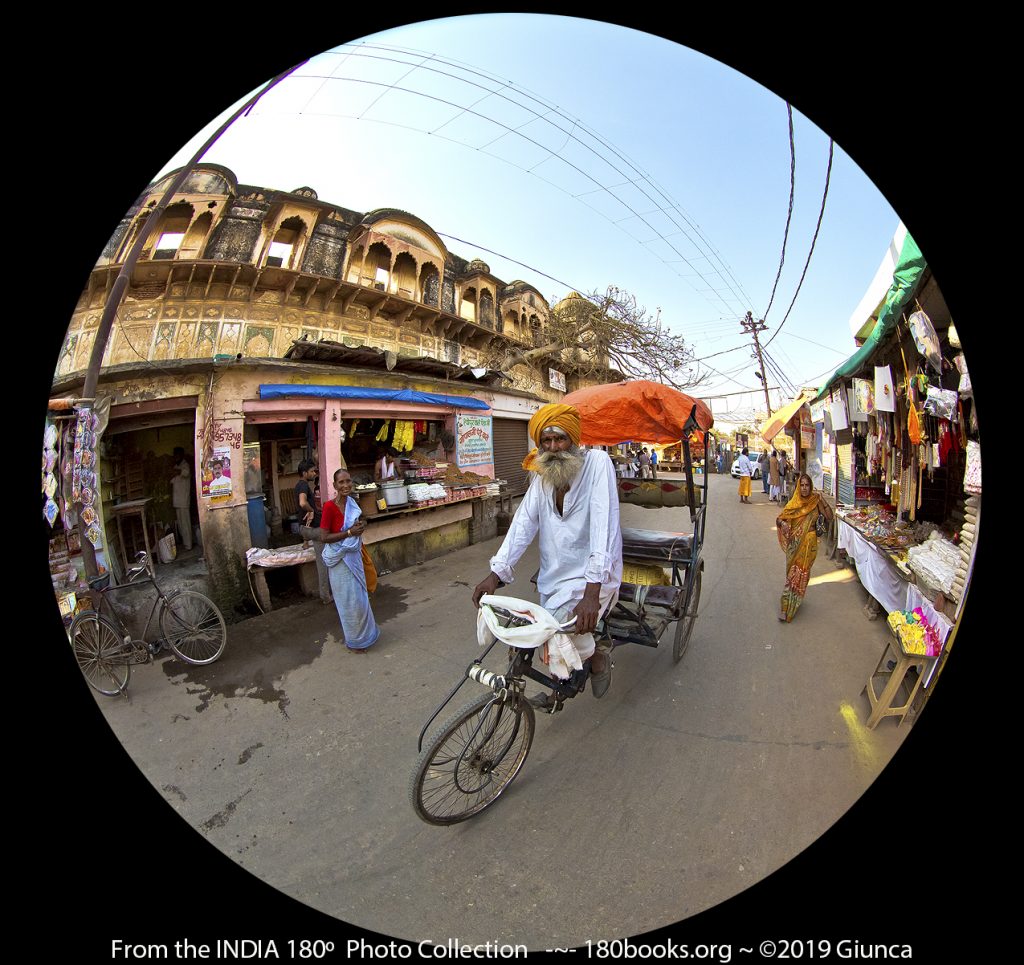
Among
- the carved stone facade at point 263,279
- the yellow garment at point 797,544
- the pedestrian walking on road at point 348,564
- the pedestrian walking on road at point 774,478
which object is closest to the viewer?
the carved stone facade at point 263,279

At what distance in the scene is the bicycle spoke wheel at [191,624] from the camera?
1.43m

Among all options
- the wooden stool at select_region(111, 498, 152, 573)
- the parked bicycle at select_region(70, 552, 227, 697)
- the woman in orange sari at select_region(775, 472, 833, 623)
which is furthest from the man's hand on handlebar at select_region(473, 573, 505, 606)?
the woman in orange sari at select_region(775, 472, 833, 623)

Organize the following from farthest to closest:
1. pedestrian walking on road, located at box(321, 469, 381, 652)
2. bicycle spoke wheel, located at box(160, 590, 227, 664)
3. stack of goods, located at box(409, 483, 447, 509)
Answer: stack of goods, located at box(409, 483, 447, 509)
pedestrian walking on road, located at box(321, 469, 381, 652)
bicycle spoke wheel, located at box(160, 590, 227, 664)

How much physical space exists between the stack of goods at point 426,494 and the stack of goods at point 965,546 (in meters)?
2.11

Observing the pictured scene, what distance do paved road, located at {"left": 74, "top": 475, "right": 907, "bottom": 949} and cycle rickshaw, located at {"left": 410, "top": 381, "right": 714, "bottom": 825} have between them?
0.41 feet

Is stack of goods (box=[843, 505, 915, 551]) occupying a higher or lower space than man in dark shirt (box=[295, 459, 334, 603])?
lower

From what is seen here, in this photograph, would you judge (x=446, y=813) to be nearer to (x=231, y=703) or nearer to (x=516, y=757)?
(x=516, y=757)

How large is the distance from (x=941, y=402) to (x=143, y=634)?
12.3 feet

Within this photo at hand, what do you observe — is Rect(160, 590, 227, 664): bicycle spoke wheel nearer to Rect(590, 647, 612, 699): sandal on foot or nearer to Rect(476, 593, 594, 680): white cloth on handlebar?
Rect(476, 593, 594, 680): white cloth on handlebar

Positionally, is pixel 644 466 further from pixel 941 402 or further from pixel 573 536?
pixel 573 536

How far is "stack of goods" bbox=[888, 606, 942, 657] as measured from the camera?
131 cm

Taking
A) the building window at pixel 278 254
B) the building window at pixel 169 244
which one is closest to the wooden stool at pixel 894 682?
the building window at pixel 278 254

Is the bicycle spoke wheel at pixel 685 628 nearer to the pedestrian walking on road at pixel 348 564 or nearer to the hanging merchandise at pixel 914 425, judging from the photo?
the hanging merchandise at pixel 914 425

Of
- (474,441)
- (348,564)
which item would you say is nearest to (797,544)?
(474,441)
